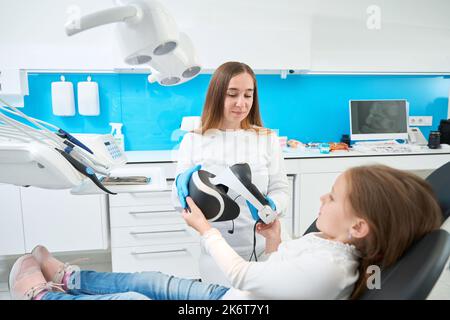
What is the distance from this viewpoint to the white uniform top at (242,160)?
49.4 inches

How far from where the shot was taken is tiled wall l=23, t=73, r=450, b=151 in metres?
2.45

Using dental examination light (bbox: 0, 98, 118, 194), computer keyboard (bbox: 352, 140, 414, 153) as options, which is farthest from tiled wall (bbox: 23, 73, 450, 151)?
dental examination light (bbox: 0, 98, 118, 194)

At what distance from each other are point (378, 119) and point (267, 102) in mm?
933

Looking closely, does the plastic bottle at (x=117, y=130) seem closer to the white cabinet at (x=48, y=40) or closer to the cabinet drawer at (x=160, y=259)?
the white cabinet at (x=48, y=40)

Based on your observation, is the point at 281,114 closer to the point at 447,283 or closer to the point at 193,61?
the point at 447,283

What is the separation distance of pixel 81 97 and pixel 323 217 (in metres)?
2.12

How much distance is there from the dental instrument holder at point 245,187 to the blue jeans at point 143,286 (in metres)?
0.26

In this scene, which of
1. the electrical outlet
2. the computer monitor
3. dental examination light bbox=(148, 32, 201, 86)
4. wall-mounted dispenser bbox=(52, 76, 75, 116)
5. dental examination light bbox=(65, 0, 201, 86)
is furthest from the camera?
the electrical outlet

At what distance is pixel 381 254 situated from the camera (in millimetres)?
714

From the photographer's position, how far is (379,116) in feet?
8.57

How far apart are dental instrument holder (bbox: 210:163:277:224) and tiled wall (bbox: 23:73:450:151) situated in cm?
168

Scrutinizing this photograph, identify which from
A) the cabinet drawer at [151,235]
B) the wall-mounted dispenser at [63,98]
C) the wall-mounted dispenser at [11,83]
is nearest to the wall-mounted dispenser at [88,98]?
the wall-mounted dispenser at [63,98]

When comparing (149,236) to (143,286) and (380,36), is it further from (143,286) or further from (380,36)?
(380,36)

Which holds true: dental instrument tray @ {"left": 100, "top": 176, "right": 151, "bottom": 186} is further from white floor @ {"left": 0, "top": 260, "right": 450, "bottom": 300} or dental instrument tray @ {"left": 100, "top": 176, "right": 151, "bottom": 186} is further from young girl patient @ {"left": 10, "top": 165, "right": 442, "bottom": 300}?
white floor @ {"left": 0, "top": 260, "right": 450, "bottom": 300}
